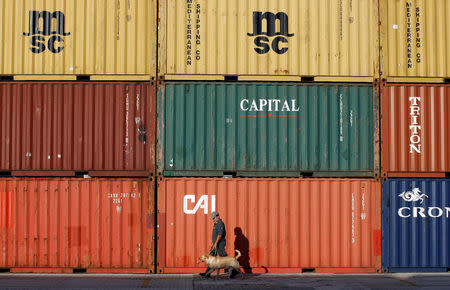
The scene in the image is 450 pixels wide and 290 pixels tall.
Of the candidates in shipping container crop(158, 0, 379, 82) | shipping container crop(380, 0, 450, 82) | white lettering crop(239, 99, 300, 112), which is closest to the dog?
white lettering crop(239, 99, 300, 112)

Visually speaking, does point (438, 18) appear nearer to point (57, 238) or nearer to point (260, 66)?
point (260, 66)

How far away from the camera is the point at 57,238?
13703mm

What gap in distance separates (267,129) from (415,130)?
4.27 m

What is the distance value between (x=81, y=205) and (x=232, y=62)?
5890 millimetres

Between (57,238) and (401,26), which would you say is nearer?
(57,238)

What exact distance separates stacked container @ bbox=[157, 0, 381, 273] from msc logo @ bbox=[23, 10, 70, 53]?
298 cm

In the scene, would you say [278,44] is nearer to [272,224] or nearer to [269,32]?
[269,32]

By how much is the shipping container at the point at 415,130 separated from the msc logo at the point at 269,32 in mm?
3270

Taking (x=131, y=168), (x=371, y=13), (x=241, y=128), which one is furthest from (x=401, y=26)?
(x=131, y=168)

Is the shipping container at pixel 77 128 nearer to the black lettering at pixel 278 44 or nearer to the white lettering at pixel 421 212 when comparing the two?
the black lettering at pixel 278 44

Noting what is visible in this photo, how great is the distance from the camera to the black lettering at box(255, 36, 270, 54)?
14.5 meters

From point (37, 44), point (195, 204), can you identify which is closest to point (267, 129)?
point (195, 204)

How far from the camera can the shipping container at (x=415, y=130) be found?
14.2m

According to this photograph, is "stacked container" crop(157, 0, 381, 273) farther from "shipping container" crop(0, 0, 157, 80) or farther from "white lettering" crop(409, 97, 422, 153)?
"white lettering" crop(409, 97, 422, 153)
